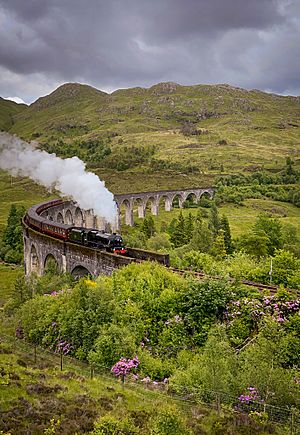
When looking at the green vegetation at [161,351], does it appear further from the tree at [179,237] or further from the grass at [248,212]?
the grass at [248,212]

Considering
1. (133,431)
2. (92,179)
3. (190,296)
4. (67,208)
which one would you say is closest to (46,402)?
(133,431)

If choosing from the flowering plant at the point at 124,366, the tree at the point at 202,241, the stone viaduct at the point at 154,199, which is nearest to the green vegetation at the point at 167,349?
the flowering plant at the point at 124,366

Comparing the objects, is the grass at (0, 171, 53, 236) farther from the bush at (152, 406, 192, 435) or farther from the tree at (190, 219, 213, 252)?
the bush at (152, 406, 192, 435)

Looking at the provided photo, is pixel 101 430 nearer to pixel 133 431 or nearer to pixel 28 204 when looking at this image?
pixel 133 431

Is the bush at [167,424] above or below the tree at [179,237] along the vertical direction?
above

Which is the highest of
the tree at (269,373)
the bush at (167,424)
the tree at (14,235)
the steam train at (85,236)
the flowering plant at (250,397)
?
the steam train at (85,236)

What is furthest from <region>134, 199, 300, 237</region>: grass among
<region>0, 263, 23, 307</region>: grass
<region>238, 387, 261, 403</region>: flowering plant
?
<region>238, 387, 261, 403</region>: flowering plant

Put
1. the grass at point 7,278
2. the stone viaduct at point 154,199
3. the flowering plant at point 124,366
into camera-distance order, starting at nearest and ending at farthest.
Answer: the flowering plant at point 124,366
the grass at point 7,278
the stone viaduct at point 154,199

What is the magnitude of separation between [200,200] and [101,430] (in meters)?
109

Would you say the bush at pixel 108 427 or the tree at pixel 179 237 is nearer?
the bush at pixel 108 427

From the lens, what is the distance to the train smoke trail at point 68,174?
165ft

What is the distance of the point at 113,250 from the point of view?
3497 cm

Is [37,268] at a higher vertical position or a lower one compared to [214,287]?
lower

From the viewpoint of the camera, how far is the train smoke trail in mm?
50438
